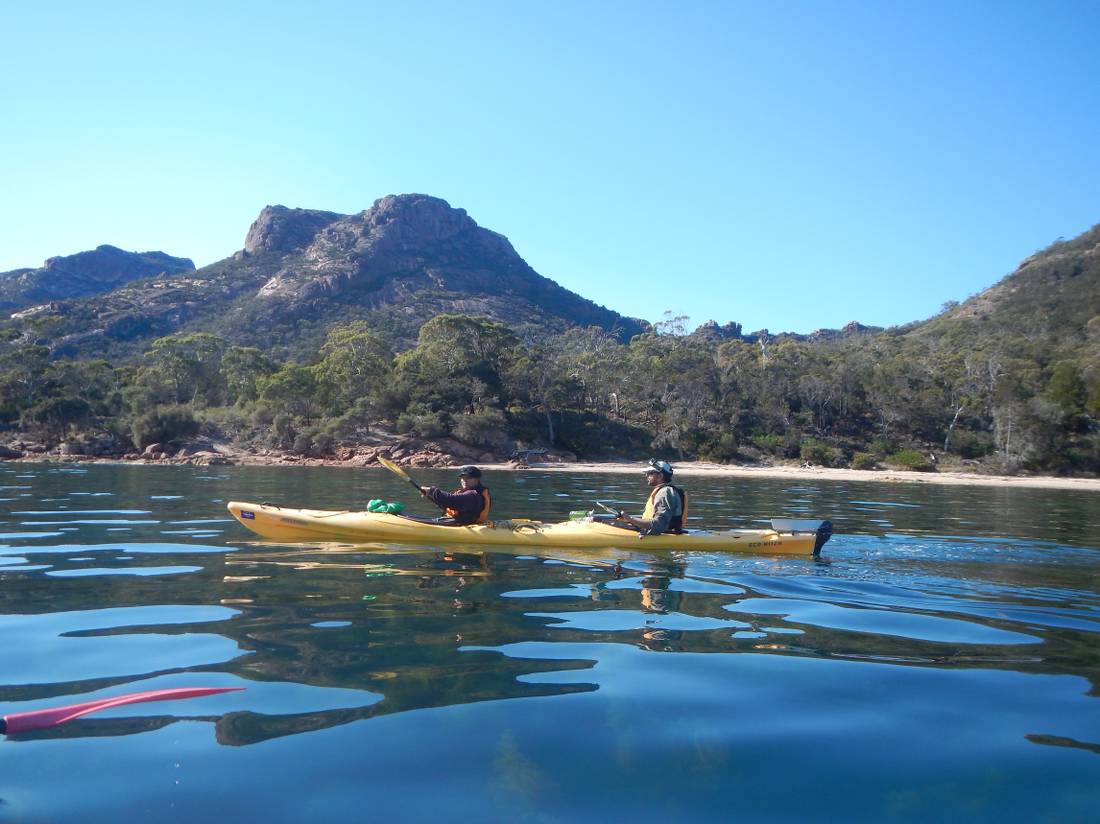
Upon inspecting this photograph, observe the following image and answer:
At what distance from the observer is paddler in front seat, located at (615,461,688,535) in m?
9.46

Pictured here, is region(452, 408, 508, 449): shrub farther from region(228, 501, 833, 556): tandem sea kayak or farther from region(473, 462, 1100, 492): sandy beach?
region(228, 501, 833, 556): tandem sea kayak

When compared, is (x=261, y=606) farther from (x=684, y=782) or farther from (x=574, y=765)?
(x=684, y=782)

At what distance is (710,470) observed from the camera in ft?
123

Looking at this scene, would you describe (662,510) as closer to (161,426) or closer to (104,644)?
(104,644)

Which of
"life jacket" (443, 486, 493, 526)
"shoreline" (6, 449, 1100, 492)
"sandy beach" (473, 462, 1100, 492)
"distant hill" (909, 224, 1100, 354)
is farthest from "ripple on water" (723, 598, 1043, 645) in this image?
Answer: "distant hill" (909, 224, 1100, 354)

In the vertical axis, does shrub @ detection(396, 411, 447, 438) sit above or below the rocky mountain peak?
below

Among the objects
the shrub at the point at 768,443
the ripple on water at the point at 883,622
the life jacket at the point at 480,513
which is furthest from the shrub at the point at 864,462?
the ripple on water at the point at 883,622

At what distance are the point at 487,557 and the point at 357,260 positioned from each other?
9783 cm

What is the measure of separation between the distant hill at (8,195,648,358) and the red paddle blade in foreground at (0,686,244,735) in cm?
6891

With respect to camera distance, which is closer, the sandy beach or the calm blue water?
the calm blue water

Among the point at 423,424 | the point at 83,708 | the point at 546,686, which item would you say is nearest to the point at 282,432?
the point at 423,424

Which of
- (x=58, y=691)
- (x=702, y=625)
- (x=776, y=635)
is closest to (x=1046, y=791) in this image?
(x=776, y=635)

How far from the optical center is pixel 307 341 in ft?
261

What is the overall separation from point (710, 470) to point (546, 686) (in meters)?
34.0
